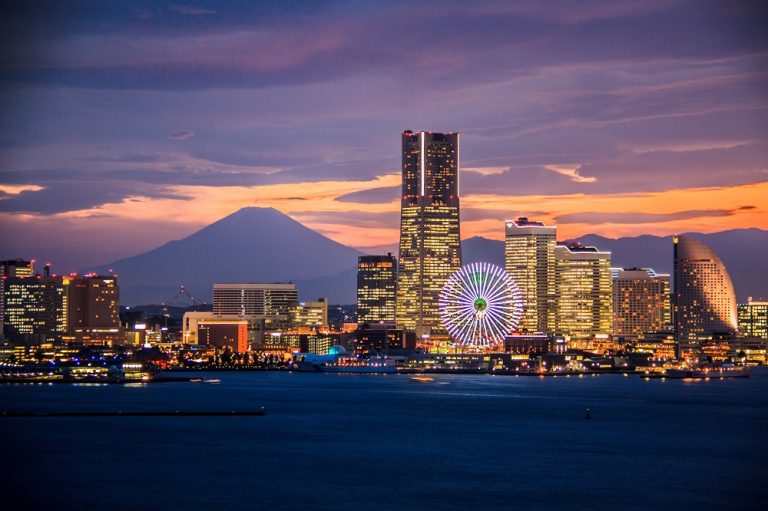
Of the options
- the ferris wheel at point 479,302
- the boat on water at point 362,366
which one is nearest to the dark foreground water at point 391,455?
the ferris wheel at point 479,302

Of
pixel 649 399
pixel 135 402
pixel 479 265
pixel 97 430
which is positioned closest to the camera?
pixel 97 430

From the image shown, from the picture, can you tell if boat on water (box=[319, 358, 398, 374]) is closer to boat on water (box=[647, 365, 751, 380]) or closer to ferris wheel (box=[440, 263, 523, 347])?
ferris wheel (box=[440, 263, 523, 347])

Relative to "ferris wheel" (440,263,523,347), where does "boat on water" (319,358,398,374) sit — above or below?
below

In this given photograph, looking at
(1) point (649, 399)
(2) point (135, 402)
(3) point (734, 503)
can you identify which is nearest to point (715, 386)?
(1) point (649, 399)

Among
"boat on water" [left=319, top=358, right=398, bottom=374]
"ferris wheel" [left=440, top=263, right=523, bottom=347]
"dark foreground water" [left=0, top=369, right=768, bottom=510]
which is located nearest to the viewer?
"dark foreground water" [left=0, top=369, right=768, bottom=510]

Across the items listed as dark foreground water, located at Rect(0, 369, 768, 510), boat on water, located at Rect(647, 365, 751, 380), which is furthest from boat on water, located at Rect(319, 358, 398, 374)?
dark foreground water, located at Rect(0, 369, 768, 510)

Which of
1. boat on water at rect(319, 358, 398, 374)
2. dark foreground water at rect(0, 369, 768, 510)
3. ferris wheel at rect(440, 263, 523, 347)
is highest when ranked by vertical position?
ferris wheel at rect(440, 263, 523, 347)

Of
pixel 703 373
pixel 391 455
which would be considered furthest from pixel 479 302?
pixel 391 455

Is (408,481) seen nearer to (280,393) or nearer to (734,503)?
(734,503)
